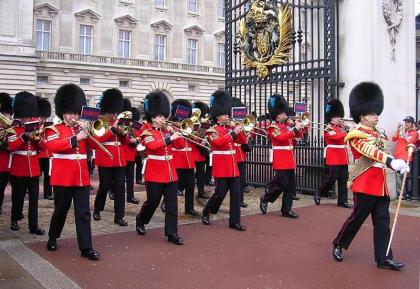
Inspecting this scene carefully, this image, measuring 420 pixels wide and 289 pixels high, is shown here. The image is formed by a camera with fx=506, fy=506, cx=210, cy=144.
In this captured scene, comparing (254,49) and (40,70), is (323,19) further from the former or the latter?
(40,70)

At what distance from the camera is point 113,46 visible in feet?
120

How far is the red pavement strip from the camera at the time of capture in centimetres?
448

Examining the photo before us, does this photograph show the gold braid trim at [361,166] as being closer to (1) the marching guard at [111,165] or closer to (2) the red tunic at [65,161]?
(2) the red tunic at [65,161]

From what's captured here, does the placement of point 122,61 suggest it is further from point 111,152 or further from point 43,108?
point 111,152

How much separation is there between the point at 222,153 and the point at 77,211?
2276 millimetres

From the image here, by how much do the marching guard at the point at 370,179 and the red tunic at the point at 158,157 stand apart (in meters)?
2.07

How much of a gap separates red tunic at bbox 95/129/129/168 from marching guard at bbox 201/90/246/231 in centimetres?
131

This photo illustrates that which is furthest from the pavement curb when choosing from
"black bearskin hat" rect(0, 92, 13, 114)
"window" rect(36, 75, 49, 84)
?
"window" rect(36, 75, 49, 84)

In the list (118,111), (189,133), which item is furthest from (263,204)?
(118,111)

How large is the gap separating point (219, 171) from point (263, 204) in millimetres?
1368

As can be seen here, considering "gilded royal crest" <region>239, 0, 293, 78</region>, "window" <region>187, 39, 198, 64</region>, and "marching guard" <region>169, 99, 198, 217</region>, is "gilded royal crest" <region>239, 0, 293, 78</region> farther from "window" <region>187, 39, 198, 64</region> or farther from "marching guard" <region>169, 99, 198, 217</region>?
"window" <region>187, 39, 198, 64</region>

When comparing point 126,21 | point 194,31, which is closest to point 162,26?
point 194,31

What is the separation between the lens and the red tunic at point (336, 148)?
27.2 ft

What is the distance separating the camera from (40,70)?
3322 centimetres
